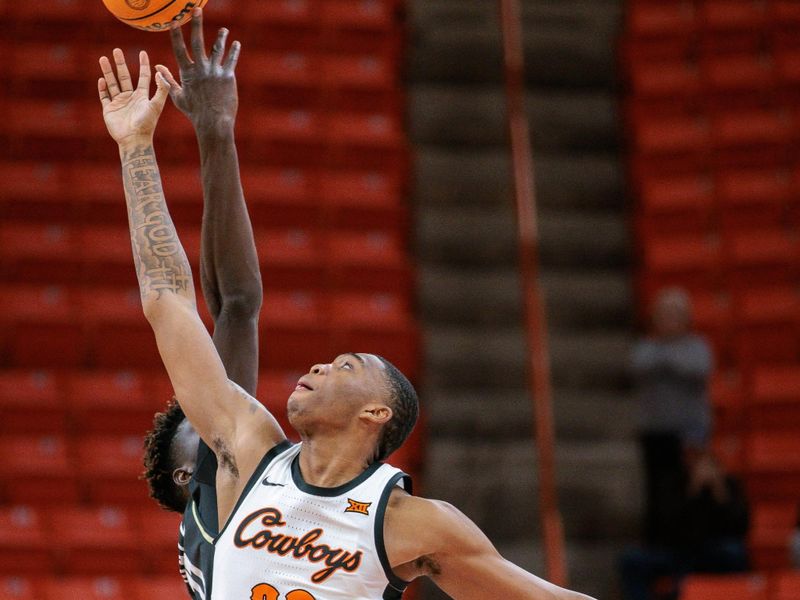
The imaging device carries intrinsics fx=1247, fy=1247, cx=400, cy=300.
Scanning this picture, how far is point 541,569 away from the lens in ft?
21.9

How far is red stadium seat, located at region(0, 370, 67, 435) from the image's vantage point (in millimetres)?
7016

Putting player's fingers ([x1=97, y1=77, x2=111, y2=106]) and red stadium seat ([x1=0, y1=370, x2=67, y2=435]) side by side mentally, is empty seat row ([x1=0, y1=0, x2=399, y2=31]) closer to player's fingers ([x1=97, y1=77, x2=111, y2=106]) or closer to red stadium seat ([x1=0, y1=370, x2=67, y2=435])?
red stadium seat ([x1=0, y1=370, x2=67, y2=435])

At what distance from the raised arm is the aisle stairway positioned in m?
3.99

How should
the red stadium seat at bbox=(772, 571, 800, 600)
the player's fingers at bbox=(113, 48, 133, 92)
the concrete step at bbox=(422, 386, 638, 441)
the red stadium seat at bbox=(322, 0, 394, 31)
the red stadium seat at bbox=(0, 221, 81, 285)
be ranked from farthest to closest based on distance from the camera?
the red stadium seat at bbox=(322, 0, 394, 31) < the red stadium seat at bbox=(0, 221, 81, 285) < the concrete step at bbox=(422, 386, 638, 441) < the red stadium seat at bbox=(772, 571, 800, 600) < the player's fingers at bbox=(113, 48, 133, 92)

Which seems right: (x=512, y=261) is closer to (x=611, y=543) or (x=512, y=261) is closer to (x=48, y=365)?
(x=611, y=543)

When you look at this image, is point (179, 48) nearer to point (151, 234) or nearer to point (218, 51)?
point (218, 51)

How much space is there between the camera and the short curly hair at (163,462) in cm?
345

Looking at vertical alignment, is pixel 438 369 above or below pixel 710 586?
above

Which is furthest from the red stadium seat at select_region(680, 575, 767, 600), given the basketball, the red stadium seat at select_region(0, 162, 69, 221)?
the red stadium seat at select_region(0, 162, 69, 221)

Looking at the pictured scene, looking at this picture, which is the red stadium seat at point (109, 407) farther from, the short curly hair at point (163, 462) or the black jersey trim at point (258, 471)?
the black jersey trim at point (258, 471)

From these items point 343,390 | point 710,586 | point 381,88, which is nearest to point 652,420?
point 710,586

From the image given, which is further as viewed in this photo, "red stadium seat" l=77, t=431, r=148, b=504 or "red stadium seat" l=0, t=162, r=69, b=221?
"red stadium seat" l=0, t=162, r=69, b=221

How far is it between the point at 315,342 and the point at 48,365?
160 cm

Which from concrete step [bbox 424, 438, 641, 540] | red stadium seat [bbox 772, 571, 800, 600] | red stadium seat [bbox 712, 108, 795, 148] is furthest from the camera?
red stadium seat [bbox 712, 108, 795, 148]
